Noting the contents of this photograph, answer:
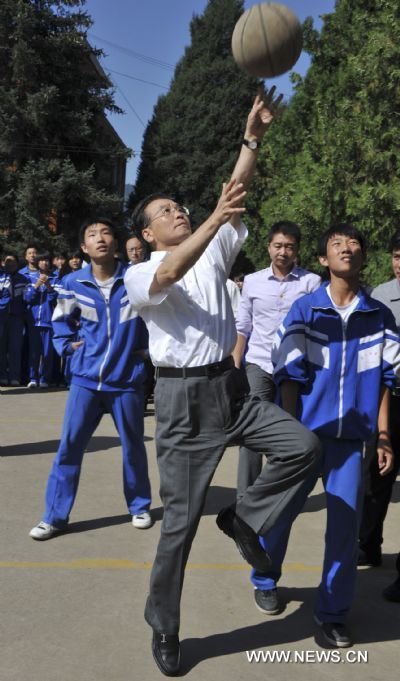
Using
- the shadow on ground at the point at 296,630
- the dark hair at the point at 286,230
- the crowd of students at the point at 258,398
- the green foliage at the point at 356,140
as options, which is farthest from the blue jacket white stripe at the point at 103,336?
A: the green foliage at the point at 356,140

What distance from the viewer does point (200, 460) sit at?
3.78 meters

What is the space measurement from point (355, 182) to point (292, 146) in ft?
35.9

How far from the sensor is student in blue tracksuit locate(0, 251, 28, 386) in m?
14.3

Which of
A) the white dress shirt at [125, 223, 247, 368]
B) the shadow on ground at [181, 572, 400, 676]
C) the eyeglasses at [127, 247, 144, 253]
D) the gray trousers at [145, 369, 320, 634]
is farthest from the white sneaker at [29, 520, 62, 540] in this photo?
the eyeglasses at [127, 247, 144, 253]

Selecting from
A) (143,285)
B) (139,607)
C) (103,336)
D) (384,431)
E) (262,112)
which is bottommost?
(139,607)

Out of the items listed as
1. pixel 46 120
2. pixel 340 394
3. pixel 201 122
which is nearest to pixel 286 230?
pixel 340 394

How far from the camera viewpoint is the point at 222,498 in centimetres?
681

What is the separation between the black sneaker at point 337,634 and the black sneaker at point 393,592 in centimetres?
67

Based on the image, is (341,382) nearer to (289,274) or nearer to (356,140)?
(289,274)

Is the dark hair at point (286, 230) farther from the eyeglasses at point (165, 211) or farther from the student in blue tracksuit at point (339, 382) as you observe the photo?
the eyeglasses at point (165, 211)

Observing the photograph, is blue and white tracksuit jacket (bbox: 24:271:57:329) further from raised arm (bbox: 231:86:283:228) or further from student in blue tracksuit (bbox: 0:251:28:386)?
raised arm (bbox: 231:86:283:228)

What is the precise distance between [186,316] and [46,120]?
28651mm

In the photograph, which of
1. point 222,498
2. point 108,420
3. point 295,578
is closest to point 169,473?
point 295,578

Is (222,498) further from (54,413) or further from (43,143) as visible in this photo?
(43,143)
